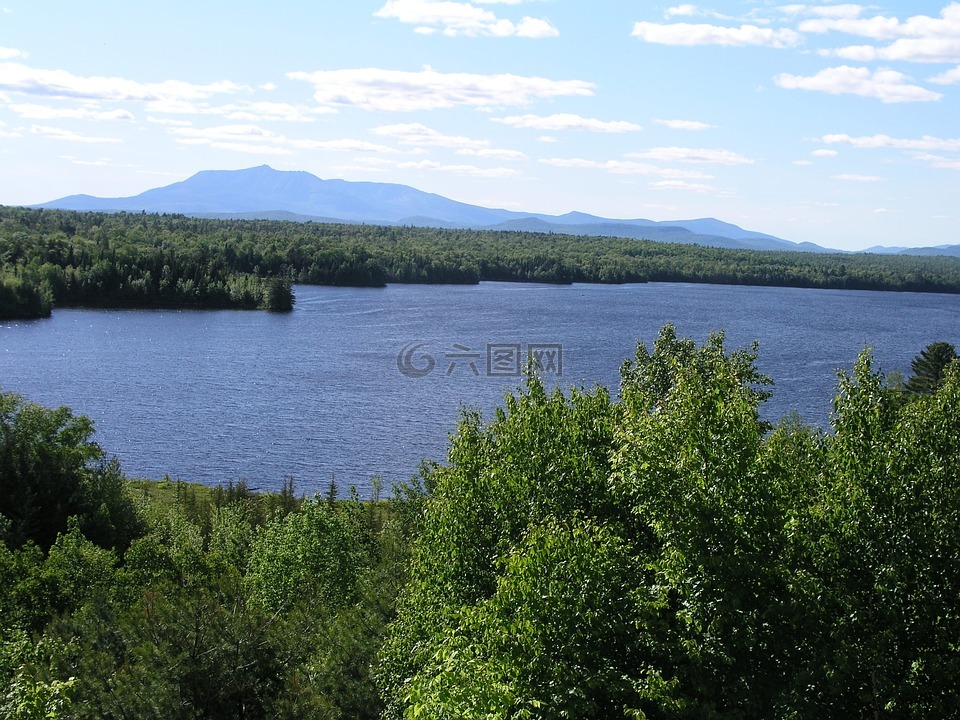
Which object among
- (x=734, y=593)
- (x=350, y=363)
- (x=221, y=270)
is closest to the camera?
(x=734, y=593)

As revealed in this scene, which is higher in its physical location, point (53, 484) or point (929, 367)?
point (929, 367)

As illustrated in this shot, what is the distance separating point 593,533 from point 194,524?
2966cm

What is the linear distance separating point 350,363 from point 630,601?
72744 mm

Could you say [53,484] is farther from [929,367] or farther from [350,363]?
[929,367]

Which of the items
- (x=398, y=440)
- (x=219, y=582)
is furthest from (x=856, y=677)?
(x=398, y=440)

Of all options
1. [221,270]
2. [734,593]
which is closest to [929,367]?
[734,593]

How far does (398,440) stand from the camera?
187 feet

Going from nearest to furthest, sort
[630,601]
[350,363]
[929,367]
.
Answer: [630,601], [929,367], [350,363]

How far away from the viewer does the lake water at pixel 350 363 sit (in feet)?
184

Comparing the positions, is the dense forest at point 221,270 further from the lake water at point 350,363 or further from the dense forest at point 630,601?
the dense forest at point 630,601

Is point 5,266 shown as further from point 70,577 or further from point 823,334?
point 70,577

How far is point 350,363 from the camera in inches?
3280

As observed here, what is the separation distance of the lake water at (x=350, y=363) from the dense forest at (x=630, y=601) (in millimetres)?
8552

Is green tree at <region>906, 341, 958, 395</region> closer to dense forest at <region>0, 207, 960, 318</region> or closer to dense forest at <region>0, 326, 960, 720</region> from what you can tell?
dense forest at <region>0, 326, 960, 720</region>
